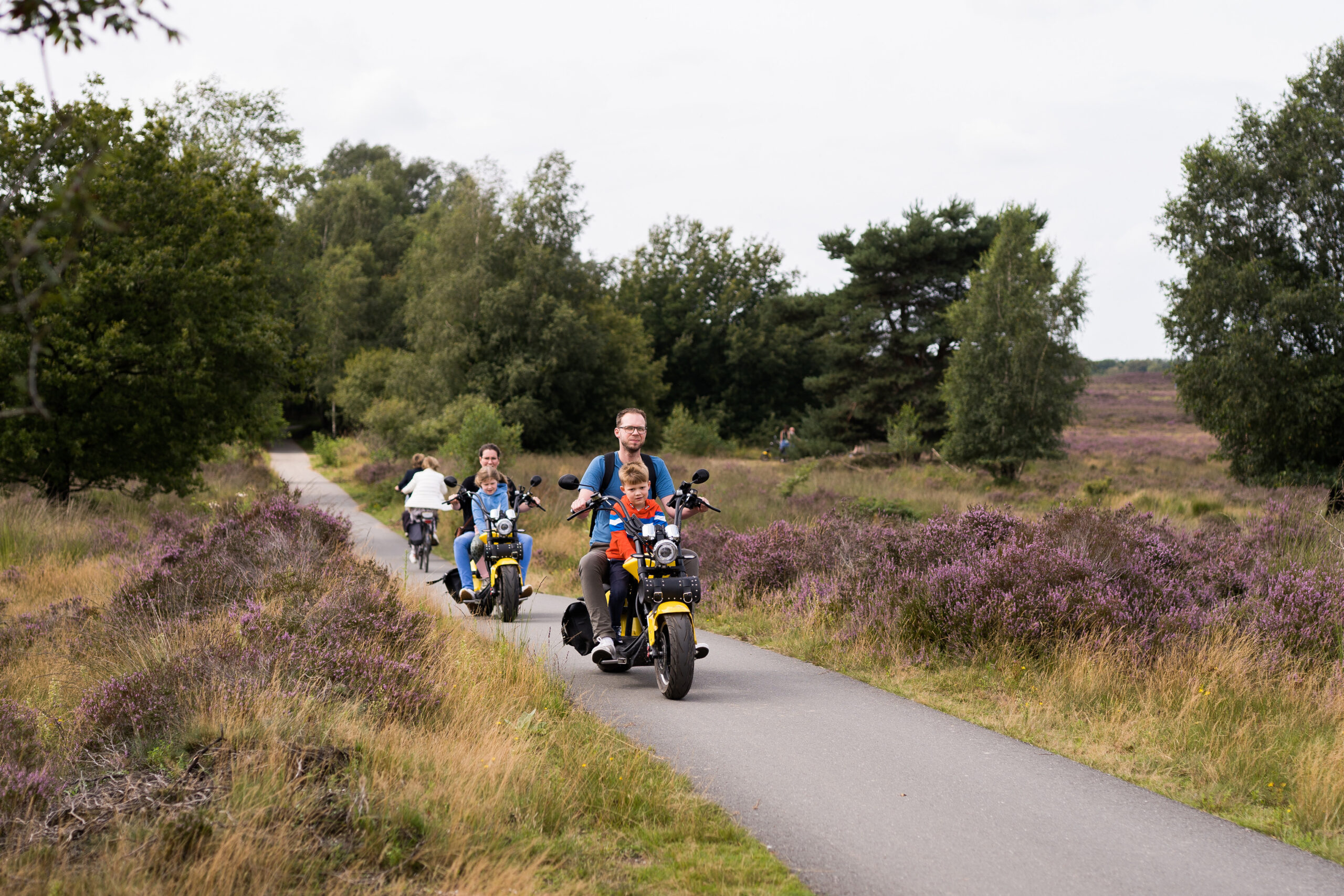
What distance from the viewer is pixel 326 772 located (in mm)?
4688

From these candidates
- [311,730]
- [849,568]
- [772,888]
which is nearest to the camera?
[772,888]

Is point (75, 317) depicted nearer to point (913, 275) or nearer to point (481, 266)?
point (481, 266)

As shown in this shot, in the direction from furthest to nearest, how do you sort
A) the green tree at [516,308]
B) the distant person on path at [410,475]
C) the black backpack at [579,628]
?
1. the green tree at [516,308]
2. the distant person on path at [410,475]
3. the black backpack at [579,628]

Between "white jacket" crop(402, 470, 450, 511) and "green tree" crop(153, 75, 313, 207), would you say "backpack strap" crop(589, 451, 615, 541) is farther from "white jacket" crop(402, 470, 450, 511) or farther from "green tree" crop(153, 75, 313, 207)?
"green tree" crop(153, 75, 313, 207)

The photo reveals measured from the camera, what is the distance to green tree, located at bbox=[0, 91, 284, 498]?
18.6 meters

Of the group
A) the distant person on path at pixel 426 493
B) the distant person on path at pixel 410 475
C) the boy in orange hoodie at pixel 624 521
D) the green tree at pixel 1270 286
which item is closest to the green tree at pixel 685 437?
the green tree at pixel 1270 286

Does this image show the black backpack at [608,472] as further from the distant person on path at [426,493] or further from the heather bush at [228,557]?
the distant person on path at [426,493]

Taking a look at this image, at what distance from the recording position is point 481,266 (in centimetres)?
4906

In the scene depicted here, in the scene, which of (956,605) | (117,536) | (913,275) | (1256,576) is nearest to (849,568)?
(956,605)

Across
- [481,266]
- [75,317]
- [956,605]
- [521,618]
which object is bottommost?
[521,618]

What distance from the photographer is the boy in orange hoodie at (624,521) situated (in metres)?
8.21

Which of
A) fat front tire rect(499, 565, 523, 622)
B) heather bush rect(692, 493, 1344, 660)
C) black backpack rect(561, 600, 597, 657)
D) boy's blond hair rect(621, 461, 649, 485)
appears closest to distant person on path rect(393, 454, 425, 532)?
fat front tire rect(499, 565, 523, 622)

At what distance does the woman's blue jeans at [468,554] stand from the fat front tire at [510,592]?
0.99m

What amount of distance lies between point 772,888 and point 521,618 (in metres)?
8.29
